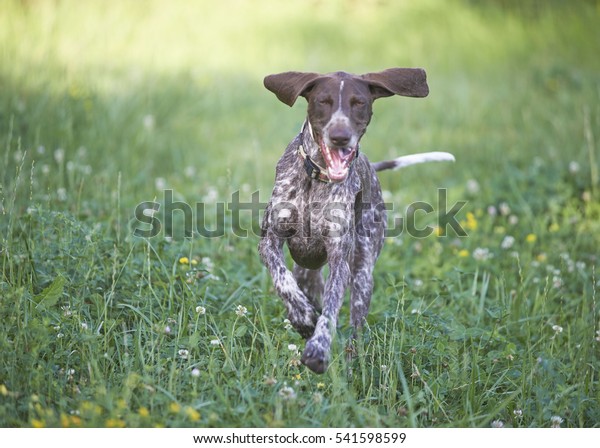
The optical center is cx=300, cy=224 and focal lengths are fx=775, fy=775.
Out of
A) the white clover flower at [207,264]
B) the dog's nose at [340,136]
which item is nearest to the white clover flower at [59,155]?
the white clover flower at [207,264]

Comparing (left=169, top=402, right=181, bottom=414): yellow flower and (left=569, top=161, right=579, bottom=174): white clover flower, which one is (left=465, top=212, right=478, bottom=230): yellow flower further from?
(left=169, top=402, right=181, bottom=414): yellow flower

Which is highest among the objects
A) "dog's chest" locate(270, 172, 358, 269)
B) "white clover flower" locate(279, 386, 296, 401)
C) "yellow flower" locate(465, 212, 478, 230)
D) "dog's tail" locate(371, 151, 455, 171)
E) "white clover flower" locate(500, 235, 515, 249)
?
"dog's tail" locate(371, 151, 455, 171)

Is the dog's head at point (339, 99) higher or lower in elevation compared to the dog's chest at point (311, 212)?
higher

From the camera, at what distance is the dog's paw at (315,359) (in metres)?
3.70

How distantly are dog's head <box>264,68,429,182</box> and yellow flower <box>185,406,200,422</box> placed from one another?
1434 millimetres

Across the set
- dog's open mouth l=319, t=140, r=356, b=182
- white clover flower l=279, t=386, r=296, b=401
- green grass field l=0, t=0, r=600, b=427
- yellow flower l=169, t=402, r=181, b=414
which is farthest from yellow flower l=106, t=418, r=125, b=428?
dog's open mouth l=319, t=140, r=356, b=182

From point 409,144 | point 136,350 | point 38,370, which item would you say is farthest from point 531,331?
point 409,144

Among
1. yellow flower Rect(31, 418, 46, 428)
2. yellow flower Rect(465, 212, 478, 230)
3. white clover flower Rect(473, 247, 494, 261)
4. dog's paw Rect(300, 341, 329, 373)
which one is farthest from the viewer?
yellow flower Rect(465, 212, 478, 230)

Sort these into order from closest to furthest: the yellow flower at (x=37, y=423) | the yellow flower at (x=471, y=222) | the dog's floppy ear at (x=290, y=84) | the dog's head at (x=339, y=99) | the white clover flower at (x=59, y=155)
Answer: the yellow flower at (x=37, y=423) < the dog's head at (x=339, y=99) < the dog's floppy ear at (x=290, y=84) < the white clover flower at (x=59, y=155) < the yellow flower at (x=471, y=222)

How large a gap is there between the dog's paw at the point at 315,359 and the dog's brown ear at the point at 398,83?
1.50 metres

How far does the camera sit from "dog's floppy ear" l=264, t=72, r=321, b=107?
4.19m

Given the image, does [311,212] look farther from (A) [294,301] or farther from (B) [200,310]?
(B) [200,310]

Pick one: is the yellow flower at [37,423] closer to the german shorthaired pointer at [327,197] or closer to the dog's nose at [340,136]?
the german shorthaired pointer at [327,197]

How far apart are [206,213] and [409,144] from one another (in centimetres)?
321
